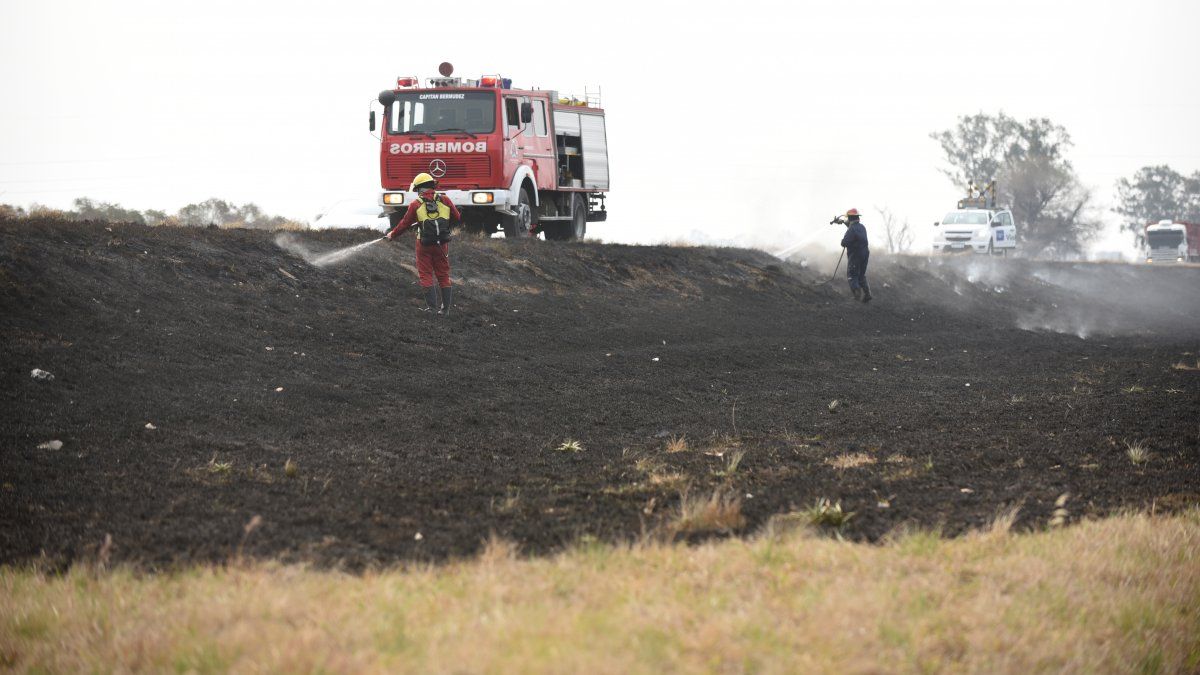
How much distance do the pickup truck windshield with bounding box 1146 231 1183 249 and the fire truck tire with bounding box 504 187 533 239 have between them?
49828 mm

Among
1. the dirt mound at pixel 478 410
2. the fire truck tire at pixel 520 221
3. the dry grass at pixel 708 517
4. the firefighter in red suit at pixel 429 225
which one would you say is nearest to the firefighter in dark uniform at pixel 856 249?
the dirt mound at pixel 478 410

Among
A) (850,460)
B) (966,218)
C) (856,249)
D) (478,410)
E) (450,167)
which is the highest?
(450,167)

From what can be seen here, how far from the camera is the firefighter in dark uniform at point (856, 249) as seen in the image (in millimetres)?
22250

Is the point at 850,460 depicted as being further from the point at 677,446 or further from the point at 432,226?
the point at 432,226

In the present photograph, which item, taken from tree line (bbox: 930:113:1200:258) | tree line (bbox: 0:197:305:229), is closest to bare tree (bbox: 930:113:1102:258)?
tree line (bbox: 930:113:1200:258)

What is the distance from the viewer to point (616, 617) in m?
4.86

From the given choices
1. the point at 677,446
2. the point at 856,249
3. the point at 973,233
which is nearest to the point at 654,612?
the point at 677,446

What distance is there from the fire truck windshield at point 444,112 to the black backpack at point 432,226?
583cm

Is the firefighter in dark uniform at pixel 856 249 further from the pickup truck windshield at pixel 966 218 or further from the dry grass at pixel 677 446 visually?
the pickup truck windshield at pixel 966 218

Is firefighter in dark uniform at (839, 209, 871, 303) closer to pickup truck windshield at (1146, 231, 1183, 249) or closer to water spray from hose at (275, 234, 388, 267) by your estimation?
water spray from hose at (275, 234, 388, 267)

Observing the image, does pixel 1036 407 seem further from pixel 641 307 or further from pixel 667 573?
pixel 641 307

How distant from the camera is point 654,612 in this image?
16.1 feet

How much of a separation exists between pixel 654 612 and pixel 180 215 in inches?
1319

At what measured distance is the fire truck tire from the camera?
71.9 feet
